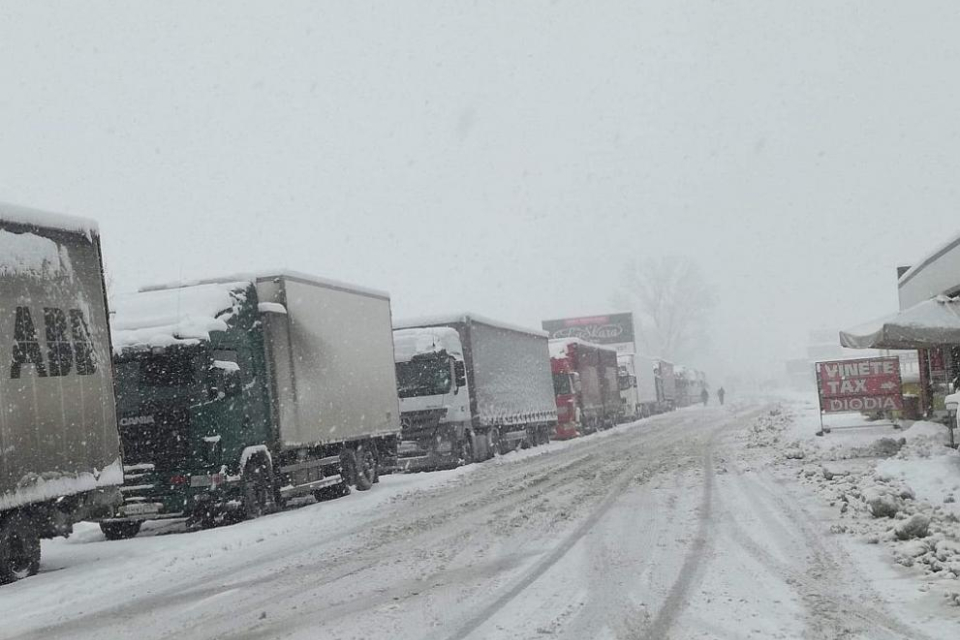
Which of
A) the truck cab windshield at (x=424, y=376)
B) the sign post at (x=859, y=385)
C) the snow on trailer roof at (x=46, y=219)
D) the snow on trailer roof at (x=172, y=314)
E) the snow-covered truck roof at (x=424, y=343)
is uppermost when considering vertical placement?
the snow on trailer roof at (x=46, y=219)

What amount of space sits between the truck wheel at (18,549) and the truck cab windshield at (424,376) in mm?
12210

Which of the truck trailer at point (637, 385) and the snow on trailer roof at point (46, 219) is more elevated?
the snow on trailer roof at point (46, 219)

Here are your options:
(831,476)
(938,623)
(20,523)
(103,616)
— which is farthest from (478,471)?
(938,623)

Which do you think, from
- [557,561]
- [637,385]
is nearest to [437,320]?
[557,561]

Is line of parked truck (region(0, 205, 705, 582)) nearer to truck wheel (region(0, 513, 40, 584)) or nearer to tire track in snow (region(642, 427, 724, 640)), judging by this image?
truck wheel (region(0, 513, 40, 584))

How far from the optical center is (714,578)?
7.09 meters

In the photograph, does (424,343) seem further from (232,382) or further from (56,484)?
(56,484)

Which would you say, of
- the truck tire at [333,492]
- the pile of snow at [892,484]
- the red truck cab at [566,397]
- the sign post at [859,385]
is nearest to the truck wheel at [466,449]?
the truck tire at [333,492]

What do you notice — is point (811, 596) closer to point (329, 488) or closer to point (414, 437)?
point (329, 488)

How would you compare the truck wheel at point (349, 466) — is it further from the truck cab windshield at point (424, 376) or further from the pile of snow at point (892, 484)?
the pile of snow at point (892, 484)

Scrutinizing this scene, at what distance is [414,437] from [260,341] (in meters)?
7.75

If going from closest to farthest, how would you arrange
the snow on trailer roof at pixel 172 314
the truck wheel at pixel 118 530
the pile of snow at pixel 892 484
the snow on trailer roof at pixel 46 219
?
the pile of snow at pixel 892 484
the snow on trailer roof at pixel 46 219
the snow on trailer roof at pixel 172 314
the truck wheel at pixel 118 530

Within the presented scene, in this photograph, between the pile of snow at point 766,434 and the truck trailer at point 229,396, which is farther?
the pile of snow at point 766,434

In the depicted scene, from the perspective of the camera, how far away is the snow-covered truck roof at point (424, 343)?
22469mm
